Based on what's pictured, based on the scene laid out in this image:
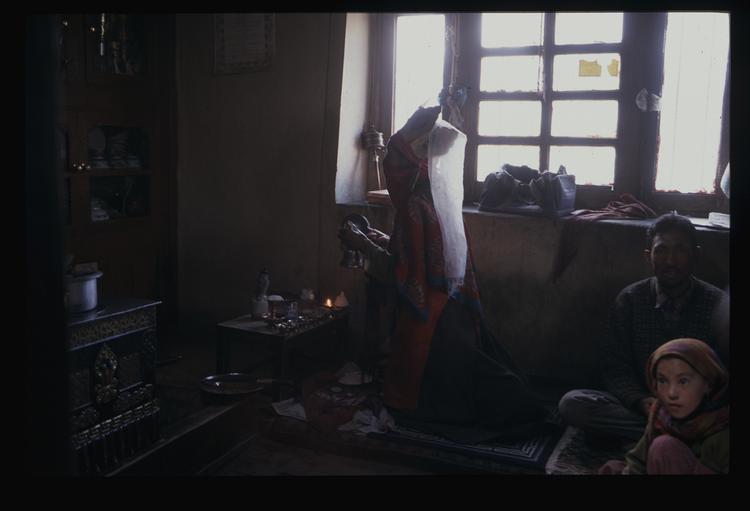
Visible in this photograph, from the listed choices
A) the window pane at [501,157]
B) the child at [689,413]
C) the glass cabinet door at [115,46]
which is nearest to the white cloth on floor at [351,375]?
the window pane at [501,157]

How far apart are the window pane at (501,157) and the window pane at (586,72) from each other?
1.53 ft

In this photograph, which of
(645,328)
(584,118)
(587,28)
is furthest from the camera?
(584,118)

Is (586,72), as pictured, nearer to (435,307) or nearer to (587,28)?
(587,28)

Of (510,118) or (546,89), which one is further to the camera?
(510,118)

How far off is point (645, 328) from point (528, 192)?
4.40 ft

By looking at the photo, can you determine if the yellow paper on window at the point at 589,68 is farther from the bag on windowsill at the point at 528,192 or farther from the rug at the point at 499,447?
the rug at the point at 499,447

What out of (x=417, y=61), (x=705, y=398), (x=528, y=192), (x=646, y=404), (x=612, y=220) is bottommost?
(x=646, y=404)

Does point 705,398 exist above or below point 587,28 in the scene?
below

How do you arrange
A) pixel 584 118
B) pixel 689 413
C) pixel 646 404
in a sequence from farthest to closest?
pixel 584 118, pixel 646 404, pixel 689 413

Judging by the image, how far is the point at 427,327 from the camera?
4023 mm

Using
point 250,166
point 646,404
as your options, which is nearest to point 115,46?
point 250,166

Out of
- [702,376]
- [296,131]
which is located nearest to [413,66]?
[296,131]

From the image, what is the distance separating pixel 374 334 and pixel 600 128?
2040mm

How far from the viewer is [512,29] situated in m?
4.95
